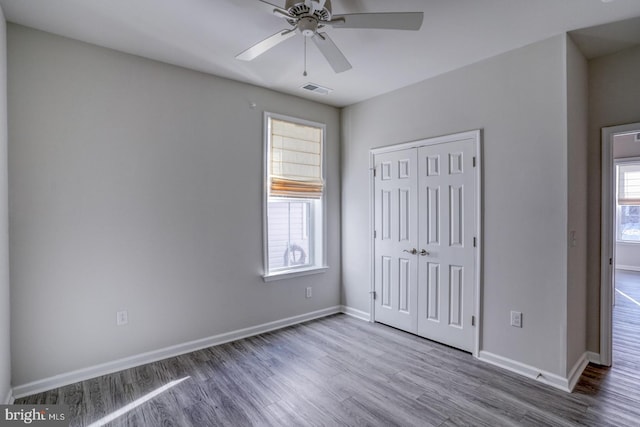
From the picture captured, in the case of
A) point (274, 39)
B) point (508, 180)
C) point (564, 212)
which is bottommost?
point (564, 212)

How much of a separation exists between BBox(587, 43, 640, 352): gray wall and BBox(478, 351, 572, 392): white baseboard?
0.76 m

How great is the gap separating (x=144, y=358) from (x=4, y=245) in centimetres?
142

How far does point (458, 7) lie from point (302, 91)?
2.00 m

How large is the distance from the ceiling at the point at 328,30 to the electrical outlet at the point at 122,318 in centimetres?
228

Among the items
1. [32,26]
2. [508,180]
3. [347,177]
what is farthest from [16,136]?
[508,180]

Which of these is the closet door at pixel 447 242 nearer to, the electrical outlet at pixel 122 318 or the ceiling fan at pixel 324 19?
the ceiling fan at pixel 324 19

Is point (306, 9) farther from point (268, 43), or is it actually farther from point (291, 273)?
point (291, 273)

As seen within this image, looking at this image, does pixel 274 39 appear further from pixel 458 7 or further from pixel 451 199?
pixel 451 199

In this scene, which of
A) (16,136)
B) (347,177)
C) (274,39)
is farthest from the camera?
(347,177)

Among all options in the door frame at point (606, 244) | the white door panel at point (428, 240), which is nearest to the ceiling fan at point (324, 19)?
the white door panel at point (428, 240)

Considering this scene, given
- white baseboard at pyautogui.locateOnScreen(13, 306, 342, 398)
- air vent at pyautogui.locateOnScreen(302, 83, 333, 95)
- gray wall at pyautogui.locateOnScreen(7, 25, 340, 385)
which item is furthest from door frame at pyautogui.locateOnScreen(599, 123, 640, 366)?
gray wall at pyautogui.locateOnScreen(7, 25, 340, 385)

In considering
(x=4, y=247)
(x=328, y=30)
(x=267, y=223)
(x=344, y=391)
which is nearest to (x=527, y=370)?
(x=344, y=391)

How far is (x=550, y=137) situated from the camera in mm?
2617

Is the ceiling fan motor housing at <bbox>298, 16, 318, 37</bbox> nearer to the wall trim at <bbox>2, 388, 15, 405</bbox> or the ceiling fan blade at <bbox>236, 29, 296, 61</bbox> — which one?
the ceiling fan blade at <bbox>236, 29, 296, 61</bbox>
